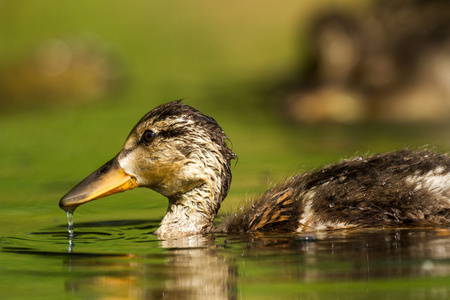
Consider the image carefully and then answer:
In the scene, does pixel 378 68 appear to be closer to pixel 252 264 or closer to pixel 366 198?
pixel 366 198

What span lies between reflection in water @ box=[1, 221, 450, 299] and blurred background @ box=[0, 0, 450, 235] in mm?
1373

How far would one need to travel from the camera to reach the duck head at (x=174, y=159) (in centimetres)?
756

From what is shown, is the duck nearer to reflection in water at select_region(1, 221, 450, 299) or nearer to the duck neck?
the duck neck

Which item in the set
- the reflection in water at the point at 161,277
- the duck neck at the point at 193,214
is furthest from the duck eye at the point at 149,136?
the reflection in water at the point at 161,277

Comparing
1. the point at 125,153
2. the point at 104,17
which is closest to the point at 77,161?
the point at 125,153

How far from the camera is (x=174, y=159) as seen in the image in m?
7.59

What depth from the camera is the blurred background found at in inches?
430

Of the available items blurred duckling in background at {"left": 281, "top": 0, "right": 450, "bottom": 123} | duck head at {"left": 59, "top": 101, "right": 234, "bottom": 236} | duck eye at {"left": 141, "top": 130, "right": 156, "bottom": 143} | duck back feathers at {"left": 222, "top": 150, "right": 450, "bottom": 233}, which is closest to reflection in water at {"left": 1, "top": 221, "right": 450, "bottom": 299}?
duck back feathers at {"left": 222, "top": 150, "right": 450, "bottom": 233}

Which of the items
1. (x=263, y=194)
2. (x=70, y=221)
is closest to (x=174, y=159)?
(x=263, y=194)

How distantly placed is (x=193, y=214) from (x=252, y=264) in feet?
5.65

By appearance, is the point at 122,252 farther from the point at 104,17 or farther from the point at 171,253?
the point at 104,17

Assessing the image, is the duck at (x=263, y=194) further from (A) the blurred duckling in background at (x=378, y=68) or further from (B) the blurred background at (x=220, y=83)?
(A) the blurred duckling in background at (x=378, y=68)

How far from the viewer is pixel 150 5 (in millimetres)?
24031

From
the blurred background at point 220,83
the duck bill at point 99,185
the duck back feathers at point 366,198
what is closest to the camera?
the duck back feathers at point 366,198
